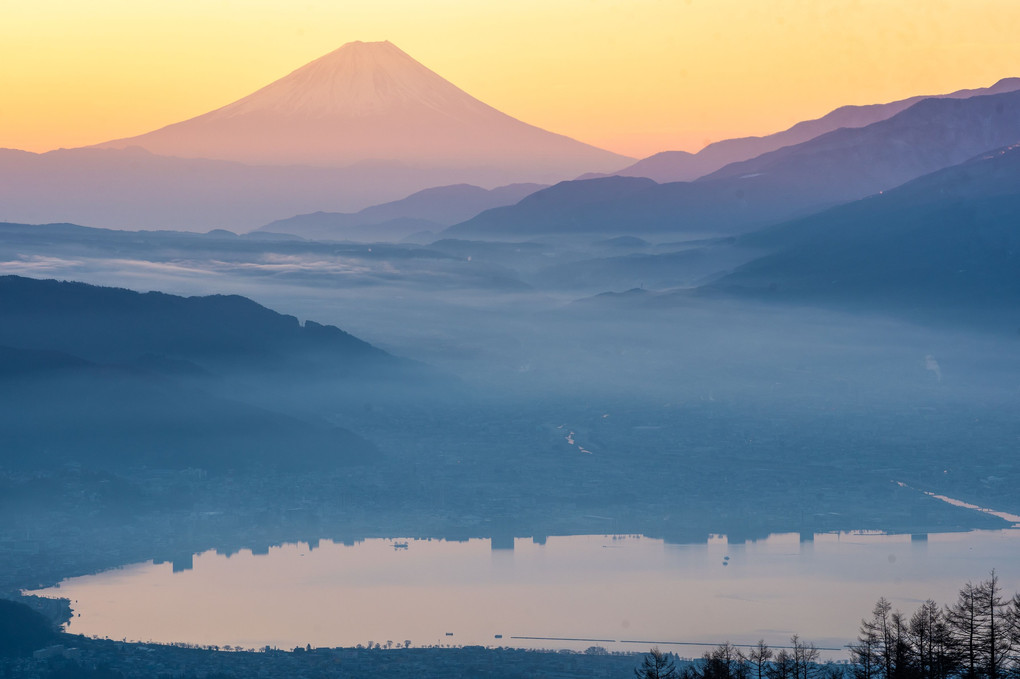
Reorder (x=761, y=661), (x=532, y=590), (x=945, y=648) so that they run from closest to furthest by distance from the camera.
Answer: (x=945, y=648) → (x=761, y=661) → (x=532, y=590)

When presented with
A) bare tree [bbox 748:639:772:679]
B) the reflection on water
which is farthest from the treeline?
the reflection on water

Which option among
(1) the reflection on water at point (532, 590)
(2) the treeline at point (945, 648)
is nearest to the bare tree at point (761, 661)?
(2) the treeline at point (945, 648)

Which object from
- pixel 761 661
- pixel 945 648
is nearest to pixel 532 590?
pixel 761 661

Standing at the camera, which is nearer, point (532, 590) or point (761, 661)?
point (761, 661)

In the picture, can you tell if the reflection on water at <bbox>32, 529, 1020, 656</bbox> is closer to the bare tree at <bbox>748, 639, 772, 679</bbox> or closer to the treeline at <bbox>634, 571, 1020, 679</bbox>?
the bare tree at <bbox>748, 639, 772, 679</bbox>

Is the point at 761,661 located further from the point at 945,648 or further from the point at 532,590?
the point at 532,590

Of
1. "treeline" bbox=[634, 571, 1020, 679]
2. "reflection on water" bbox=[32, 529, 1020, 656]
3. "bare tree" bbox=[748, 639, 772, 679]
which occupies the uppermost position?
"treeline" bbox=[634, 571, 1020, 679]

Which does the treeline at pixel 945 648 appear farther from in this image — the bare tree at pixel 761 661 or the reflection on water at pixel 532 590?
the reflection on water at pixel 532 590

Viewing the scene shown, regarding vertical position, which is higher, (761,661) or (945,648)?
(945,648)

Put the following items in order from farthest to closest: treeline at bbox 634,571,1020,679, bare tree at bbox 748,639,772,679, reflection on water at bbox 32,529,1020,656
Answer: reflection on water at bbox 32,529,1020,656, bare tree at bbox 748,639,772,679, treeline at bbox 634,571,1020,679
